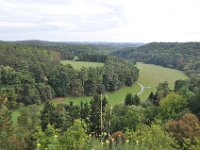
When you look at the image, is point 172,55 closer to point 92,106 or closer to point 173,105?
point 173,105

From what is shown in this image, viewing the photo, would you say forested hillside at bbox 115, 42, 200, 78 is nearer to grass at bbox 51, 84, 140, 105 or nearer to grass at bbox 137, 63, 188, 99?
grass at bbox 137, 63, 188, 99

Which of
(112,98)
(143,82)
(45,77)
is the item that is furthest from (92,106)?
(143,82)

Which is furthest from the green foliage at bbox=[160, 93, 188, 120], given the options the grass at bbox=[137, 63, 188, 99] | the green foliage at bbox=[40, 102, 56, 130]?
the grass at bbox=[137, 63, 188, 99]

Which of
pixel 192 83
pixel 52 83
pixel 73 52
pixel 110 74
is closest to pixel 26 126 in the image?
pixel 192 83

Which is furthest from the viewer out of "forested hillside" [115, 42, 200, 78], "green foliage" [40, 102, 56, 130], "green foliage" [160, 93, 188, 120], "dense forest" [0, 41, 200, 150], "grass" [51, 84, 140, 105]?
"forested hillside" [115, 42, 200, 78]

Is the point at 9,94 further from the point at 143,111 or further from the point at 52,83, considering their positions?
the point at 143,111
